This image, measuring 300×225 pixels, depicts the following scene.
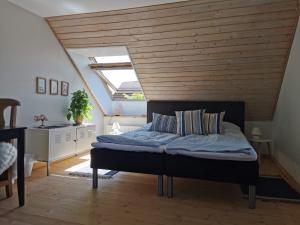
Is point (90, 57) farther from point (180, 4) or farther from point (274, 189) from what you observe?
point (274, 189)

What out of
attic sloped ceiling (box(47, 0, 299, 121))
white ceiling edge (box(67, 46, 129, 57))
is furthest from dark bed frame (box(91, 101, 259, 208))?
white ceiling edge (box(67, 46, 129, 57))

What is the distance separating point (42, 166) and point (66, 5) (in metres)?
2.43

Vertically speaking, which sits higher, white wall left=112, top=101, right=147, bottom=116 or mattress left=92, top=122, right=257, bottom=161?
white wall left=112, top=101, right=147, bottom=116

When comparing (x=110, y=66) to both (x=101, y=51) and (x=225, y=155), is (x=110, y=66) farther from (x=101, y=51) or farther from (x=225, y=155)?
(x=225, y=155)

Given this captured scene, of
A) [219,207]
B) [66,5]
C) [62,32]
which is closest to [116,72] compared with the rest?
[62,32]

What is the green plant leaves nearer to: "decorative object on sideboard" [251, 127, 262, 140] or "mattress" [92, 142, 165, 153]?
"mattress" [92, 142, 165, 153]

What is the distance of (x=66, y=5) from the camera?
3279 mm

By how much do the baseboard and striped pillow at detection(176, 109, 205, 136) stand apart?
1271 mm

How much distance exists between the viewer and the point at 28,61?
3670 millimetres

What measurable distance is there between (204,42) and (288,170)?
2187 mm

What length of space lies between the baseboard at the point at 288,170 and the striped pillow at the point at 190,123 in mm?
1271

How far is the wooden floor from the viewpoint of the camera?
7.16ft

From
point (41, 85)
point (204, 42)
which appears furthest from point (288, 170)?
point (41, 85)

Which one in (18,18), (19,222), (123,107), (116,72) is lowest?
(19,222)
